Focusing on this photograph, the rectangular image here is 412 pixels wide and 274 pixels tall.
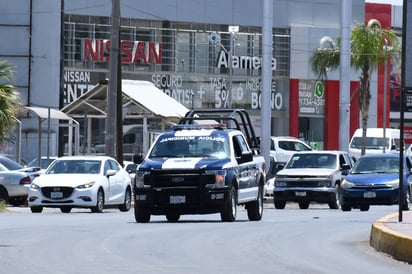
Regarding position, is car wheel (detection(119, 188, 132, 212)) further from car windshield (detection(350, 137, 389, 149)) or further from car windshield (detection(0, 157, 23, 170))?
car windshield (detection(350, 137, 389, 149))

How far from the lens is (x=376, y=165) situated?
36625 millimetres

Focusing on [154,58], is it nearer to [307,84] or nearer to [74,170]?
[307,84]

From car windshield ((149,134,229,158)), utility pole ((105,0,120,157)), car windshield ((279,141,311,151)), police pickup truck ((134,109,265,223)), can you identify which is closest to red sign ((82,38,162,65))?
car windshield ((279,141,311,151))

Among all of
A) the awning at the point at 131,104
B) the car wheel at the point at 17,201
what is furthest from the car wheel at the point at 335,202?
the car wheel at the point at 17,201

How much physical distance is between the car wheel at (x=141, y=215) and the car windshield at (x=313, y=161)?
14676mm

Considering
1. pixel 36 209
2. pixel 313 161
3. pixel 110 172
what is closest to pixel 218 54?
pixel 313 161

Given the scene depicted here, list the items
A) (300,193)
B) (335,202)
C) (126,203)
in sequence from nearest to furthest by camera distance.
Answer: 1. (126,203)
2. (300,193)
3. (335,202)

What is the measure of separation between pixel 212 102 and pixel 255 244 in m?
52.1

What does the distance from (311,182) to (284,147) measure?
65.1ft

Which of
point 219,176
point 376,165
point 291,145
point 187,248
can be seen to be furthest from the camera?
point 291,145

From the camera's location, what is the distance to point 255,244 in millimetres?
18703

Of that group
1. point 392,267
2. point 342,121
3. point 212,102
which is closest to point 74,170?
point 392,267

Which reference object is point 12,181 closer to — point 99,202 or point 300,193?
point 99,202

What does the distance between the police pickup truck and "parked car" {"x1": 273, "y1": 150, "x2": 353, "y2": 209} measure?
1170 cm
